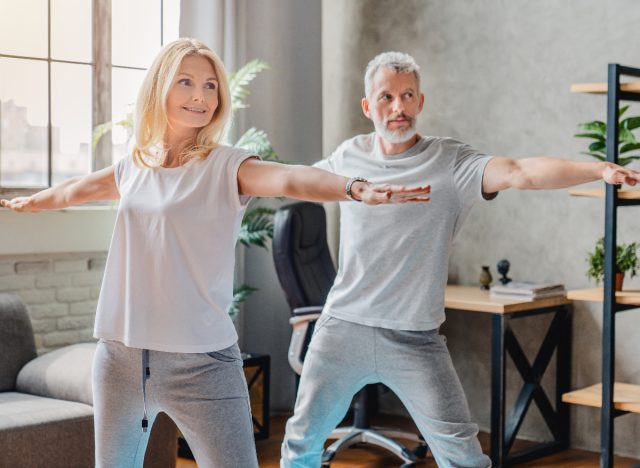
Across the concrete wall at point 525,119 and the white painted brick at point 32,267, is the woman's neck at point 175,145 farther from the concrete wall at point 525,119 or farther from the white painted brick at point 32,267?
the concrete wall at point 525,119

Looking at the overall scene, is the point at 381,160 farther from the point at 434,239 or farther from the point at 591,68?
the point at 591,68

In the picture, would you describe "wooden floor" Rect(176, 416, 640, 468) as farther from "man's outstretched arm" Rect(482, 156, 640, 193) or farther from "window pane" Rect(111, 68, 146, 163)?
"man's outstretched arm" Rect(482, 156, 640, 193)

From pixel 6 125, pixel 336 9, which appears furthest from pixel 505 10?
pixel 6 125

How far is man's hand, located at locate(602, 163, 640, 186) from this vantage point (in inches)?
81.8

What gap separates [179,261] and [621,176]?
982 millimetres

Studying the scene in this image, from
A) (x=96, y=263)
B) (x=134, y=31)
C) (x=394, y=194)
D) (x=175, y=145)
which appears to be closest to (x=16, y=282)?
(x=96, y=263)

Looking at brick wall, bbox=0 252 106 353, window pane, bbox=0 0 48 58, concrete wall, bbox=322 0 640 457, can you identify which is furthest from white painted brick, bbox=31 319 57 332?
concrete wall, bbox=322 0 640 457

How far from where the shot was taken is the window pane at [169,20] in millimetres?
4957

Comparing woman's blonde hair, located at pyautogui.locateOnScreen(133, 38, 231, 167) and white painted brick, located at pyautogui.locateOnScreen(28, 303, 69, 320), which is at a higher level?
woman's blonde hair, located at pyautogui.locateOnScreen(133, 38, 231, 167)

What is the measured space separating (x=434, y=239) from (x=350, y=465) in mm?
1757

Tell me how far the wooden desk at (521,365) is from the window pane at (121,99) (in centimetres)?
178

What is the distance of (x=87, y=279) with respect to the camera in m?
4.53

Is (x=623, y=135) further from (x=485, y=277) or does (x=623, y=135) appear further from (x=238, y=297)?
(x=238, y=297)

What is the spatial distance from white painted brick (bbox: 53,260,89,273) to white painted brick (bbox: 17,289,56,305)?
0.10m
